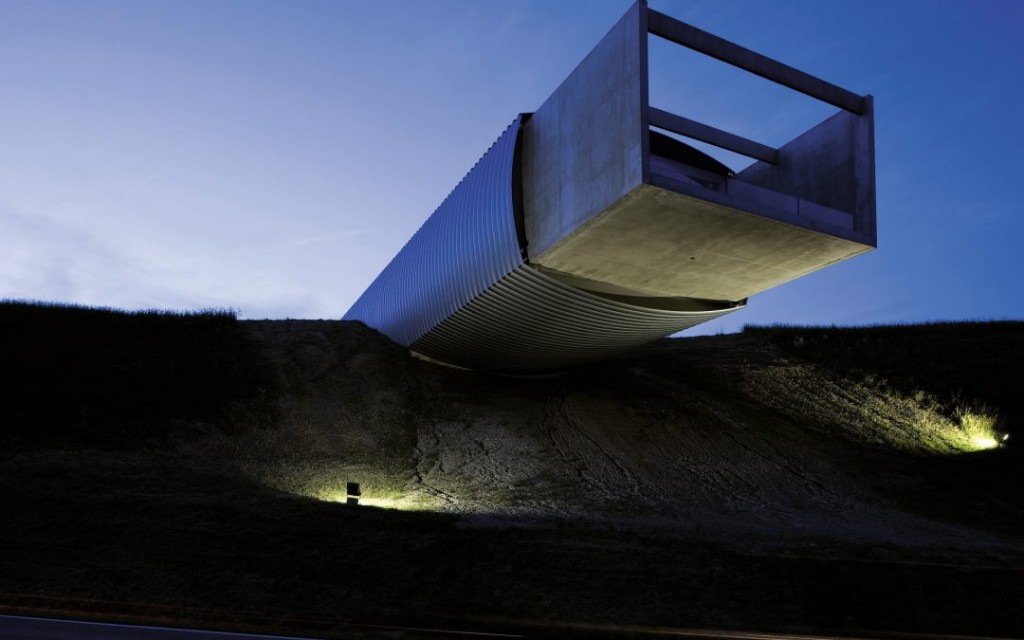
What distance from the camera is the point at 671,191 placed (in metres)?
12.1

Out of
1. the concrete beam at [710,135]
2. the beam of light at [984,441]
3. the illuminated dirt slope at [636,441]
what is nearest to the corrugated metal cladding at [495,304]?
the illuminated dirt slope at [636,441]

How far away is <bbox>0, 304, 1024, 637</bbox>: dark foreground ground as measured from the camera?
9.47 metres

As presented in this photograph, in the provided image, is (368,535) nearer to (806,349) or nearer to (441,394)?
(441,394)

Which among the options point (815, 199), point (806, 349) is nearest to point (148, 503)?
point (815, 199)

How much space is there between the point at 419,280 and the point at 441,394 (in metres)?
3.34

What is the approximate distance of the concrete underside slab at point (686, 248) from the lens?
506 inches

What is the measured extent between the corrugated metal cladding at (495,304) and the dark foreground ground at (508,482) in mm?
1468

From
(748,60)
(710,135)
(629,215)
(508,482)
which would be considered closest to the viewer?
(629,215)

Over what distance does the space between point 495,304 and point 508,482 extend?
413cm

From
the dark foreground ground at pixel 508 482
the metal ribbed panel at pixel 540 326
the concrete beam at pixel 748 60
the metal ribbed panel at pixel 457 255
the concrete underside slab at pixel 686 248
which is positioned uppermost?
the concrete beam at pixel 748 60

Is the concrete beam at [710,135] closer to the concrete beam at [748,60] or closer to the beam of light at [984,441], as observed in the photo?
the concrete beam at [748,60]

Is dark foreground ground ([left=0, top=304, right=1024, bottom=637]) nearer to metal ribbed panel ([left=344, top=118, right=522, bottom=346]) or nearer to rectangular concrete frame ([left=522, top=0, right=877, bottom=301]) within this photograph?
metal ribbed panel ([left=344, top=118, right=522, bottom=346])

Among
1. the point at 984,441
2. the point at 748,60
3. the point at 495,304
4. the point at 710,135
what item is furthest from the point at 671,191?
the point at 984,441

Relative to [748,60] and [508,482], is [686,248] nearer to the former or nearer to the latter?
[748,60]
